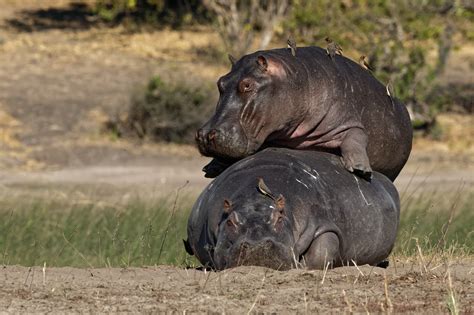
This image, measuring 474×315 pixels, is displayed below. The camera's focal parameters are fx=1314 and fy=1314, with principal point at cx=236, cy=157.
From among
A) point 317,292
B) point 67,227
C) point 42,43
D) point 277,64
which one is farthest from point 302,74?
point 42,43

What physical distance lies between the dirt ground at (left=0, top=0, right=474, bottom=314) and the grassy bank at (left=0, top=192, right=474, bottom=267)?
129cm

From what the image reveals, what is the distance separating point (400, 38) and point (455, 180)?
437cm

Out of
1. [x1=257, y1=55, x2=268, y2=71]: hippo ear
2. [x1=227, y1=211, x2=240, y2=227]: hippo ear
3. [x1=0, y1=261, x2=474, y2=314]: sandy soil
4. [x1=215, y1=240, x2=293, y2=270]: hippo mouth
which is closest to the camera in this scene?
[x1=0, y1=261, x2=474, y2=314]: sandy soil

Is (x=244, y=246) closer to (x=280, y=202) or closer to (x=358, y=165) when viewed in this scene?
(x=280, y=202)

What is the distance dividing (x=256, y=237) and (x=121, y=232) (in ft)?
14.0

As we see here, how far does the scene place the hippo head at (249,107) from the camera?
7609mm

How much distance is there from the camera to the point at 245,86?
7.75 m

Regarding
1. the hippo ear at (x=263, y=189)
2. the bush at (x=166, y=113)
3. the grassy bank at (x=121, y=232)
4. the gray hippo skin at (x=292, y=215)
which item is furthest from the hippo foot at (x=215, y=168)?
the bush at (x=166, y=113)

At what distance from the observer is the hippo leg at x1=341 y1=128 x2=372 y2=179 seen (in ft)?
26.3

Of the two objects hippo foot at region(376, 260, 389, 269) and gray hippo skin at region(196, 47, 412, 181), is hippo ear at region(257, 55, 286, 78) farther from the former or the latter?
hippo foot at region(376, 260, 389, 269)

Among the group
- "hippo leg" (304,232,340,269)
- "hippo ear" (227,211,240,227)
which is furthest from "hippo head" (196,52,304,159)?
"hippo leg" (304,232,340,269)

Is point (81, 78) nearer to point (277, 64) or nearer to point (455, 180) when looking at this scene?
point (455, 180)

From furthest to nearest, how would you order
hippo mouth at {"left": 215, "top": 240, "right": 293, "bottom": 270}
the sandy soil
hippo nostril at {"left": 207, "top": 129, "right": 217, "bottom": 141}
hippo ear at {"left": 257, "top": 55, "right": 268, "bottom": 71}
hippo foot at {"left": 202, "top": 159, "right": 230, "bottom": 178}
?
hippo foot at {"left": 202, "top": 159, "right": 230, "bottom": 178} → hippo ear at {"left": 257, "top": 55, "right": 268, "bottom": 71} → hippo nostril at {"left": 207, "top": 129, "right": 217, "bottom": 141} → hippo mouth at {"left": 215, "top": 240, "right": 293, "bottom": 270} → the sandy soil

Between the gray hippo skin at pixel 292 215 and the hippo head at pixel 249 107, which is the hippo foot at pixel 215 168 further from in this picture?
the hippo head at pixel 249 107
